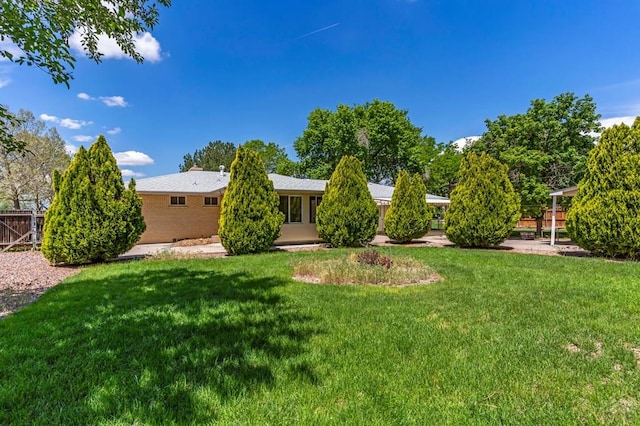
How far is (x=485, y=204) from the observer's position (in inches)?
517

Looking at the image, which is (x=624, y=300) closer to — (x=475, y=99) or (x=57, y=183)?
(x=57, y=183)

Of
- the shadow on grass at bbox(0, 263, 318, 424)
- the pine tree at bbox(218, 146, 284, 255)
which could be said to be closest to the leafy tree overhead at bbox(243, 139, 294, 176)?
the pine tree at bbox(218, 146, 284, 255)

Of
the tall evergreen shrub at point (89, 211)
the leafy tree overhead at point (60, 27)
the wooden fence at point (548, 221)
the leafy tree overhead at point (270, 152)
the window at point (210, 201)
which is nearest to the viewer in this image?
the leafy tree overhead at point (60, 27)

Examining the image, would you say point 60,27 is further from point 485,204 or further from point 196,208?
point 485,204

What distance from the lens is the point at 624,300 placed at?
18.3 ft

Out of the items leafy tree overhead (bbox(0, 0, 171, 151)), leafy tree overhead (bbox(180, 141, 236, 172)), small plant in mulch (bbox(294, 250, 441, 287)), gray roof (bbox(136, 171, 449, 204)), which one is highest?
leafy tree overhead (bbox(180, 141, 236, 172))

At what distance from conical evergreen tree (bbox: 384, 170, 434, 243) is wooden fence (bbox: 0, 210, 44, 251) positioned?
14.5 m

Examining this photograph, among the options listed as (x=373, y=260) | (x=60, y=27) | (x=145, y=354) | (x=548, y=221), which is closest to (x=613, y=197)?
(x=373, y=260)

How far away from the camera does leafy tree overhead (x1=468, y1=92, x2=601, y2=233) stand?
58.7 ft

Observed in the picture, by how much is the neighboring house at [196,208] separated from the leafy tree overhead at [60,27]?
10.0 m

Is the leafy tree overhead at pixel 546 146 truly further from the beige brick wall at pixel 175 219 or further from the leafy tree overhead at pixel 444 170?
the beige brick wall at pixel 175 219

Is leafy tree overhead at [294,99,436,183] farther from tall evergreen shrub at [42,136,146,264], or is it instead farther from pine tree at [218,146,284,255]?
tall evergreen shrub at [42,136,146,264]

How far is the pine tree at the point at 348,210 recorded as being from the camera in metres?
13.6

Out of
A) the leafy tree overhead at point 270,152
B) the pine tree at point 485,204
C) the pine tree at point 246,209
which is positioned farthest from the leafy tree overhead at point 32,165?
the pine tree at point 485,204
